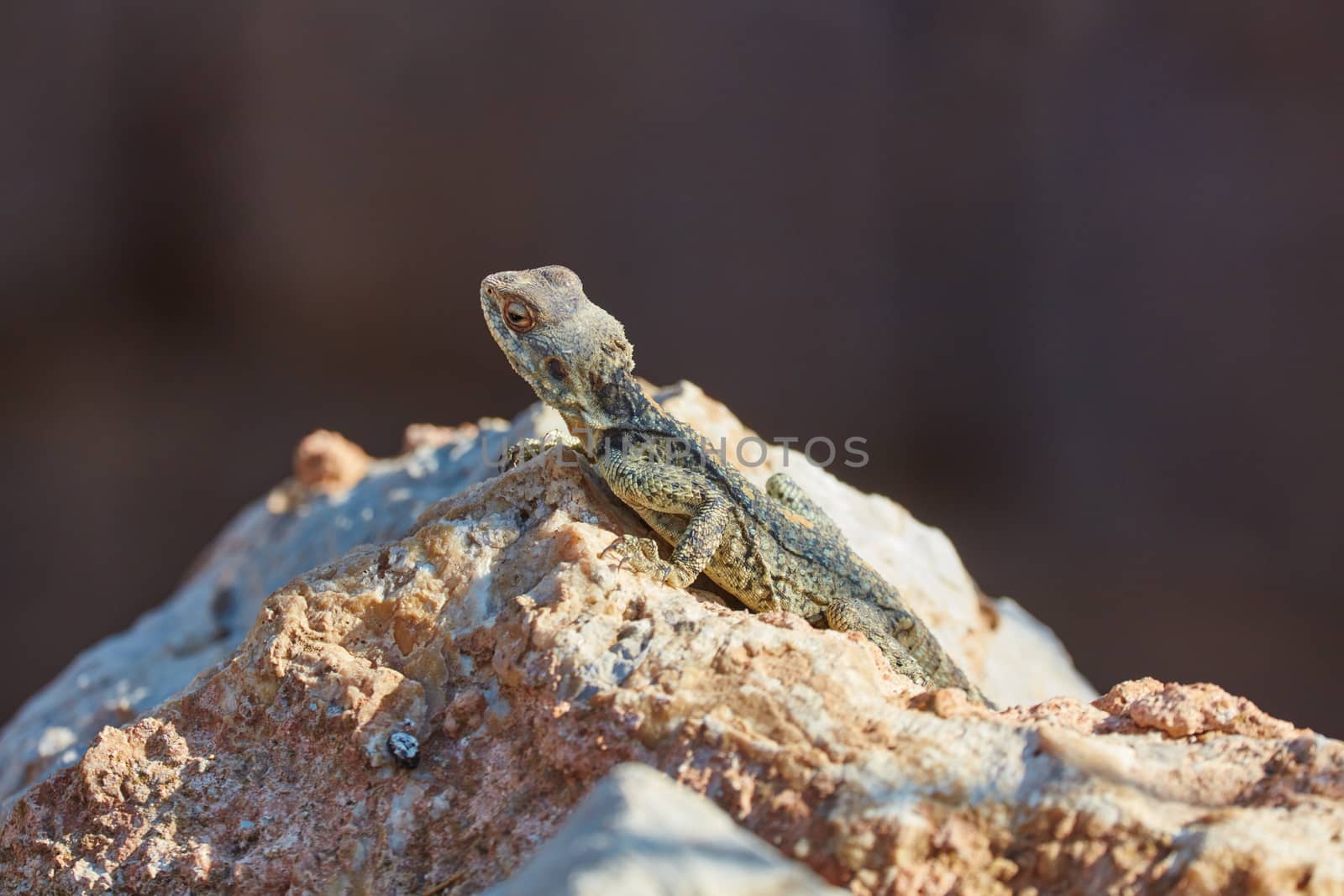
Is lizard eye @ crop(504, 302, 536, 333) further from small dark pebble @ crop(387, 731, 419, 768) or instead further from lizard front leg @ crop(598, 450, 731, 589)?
small dark pebble @ crop(387, 731, 419, 768)

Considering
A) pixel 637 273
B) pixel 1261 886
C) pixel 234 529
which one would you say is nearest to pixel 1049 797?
pixel 1261 886

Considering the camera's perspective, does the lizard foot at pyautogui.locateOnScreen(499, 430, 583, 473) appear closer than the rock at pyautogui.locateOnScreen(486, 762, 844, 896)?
No

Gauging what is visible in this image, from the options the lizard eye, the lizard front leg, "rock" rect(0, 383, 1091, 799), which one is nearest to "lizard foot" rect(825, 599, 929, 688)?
the lizard front leg

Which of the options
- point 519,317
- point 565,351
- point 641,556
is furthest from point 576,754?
point 519,317

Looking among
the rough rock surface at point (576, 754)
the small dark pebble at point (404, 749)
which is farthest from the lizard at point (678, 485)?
the small dark pebble at point (404, 749)

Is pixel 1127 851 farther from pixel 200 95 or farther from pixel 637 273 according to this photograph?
pixel 200 95

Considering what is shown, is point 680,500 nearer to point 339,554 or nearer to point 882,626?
point 882,626
